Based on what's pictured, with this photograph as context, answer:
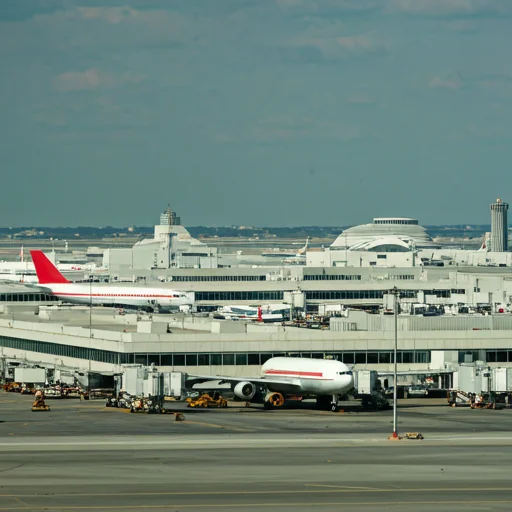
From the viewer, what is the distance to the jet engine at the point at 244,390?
10119 centimetres

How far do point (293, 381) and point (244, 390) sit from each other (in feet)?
12.8

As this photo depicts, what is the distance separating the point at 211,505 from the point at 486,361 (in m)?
66.8

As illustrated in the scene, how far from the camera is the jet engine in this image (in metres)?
101

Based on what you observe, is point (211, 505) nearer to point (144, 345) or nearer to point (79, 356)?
point (144, 345)

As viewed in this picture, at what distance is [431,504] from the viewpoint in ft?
183

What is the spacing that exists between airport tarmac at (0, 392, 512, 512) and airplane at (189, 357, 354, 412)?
10.2 ft

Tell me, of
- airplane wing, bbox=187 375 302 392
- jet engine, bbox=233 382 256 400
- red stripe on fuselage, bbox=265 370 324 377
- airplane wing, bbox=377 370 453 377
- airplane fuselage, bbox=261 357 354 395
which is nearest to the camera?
airplane fuselage, bbox=261 357 354 395

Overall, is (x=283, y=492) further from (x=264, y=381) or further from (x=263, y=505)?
(x=264, y=381)

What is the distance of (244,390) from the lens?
10125 centimetres

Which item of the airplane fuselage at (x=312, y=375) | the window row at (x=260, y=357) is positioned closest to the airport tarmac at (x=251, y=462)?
the airplane fuselage at (x=312, y=375)

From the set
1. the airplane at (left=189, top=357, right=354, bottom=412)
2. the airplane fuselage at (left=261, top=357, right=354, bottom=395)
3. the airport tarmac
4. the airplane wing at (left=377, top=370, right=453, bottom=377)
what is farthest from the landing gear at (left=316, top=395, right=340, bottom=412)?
the airplane wing at (left=377, top=370, right=453, bottom=377)

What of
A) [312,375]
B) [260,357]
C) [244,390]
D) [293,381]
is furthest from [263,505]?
[260,357]

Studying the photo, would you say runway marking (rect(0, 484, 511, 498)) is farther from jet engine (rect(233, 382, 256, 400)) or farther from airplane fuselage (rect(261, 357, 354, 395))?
jet engine (rect(233, 382, 256, 400))

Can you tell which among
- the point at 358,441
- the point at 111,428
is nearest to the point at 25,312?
the point at 111,428
